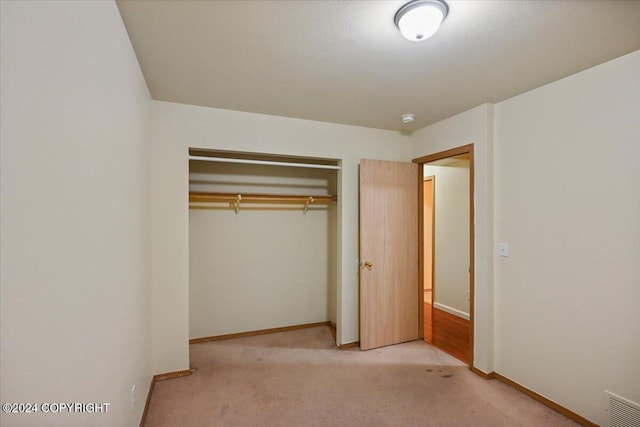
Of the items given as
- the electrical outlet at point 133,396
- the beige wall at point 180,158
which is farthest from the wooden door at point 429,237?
the electrical outlet at point 133,396

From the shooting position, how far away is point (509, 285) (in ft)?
8.79

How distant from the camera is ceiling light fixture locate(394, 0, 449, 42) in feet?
4.70

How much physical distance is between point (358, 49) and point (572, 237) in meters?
2.00

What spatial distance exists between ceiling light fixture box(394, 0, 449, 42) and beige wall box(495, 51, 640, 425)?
1424 mm

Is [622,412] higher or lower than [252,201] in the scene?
lower

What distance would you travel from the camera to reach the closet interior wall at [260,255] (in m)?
3.56

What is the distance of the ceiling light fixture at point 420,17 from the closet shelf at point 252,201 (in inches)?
92.9

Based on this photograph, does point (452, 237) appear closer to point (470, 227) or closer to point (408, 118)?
point (470, 227)

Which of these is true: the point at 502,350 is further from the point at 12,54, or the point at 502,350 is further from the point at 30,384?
the point at 12,54

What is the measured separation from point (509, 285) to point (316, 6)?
2.61 metres

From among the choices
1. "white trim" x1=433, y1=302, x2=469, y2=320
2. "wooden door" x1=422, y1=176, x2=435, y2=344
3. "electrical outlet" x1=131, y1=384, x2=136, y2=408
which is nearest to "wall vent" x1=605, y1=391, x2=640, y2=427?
"white trim" x1=433, y1=302, x2=469, y2=320

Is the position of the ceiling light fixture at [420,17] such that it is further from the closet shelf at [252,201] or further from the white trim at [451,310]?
the white trim at [451,310]

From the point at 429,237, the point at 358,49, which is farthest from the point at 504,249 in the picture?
the point at 429,237

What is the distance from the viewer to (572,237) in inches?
87.8
